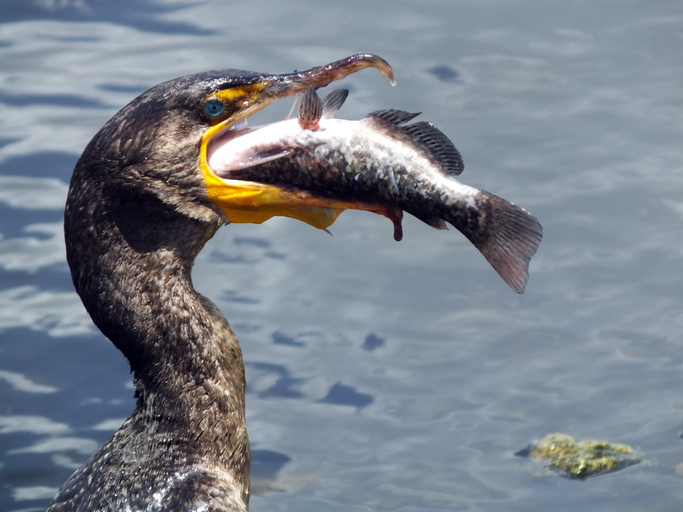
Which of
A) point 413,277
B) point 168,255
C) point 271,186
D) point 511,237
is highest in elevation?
point 413,277

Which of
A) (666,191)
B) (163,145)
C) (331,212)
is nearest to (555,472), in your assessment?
(666,191)

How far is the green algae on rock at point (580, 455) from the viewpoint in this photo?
19.5 ft

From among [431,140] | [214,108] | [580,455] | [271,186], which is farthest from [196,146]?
[580,455]

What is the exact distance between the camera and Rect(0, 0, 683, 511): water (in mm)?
6188

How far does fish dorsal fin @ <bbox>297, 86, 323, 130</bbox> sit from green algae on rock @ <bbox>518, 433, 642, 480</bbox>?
10.4 ft

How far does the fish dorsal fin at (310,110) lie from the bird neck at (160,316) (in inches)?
18.4

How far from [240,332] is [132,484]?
3.19m

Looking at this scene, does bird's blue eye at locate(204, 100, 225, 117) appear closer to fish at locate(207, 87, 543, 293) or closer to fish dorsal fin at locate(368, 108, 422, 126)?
fish at locate(207, 87, 543, 293)

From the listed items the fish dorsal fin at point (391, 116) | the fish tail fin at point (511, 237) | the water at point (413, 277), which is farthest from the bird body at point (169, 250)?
the water at point (413, 277)

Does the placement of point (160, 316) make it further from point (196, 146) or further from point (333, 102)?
point (333, 102)

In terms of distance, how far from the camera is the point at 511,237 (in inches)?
132

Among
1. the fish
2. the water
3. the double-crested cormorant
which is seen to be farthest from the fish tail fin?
the water

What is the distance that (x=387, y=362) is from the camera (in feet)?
22.0

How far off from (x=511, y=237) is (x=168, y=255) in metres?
1.13
